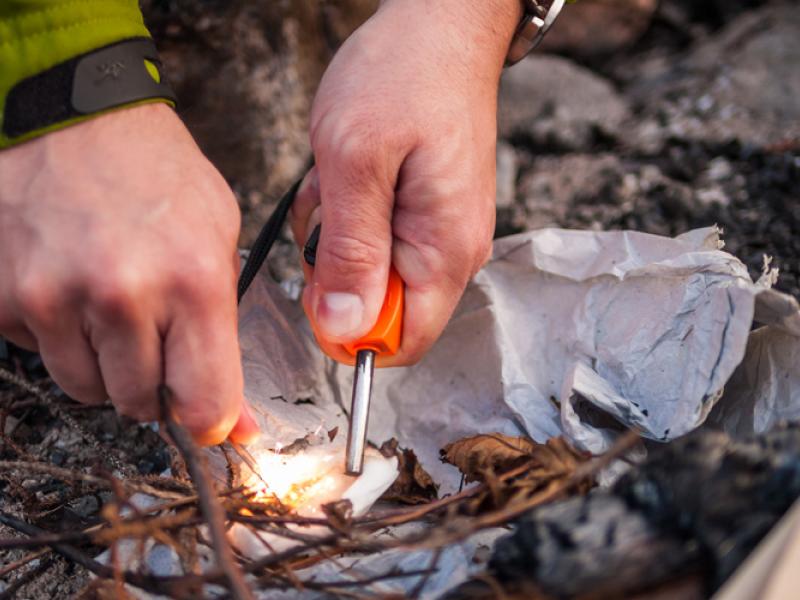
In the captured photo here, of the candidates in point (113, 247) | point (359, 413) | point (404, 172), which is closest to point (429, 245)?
point (404, 172)

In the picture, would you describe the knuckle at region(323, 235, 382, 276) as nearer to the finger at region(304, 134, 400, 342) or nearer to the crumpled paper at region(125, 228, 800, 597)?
the finger at region(304, 134, 400, 342)

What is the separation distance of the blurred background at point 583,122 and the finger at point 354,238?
602 mm

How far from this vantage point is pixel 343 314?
3.70 ft

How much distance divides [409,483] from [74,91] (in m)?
0.73

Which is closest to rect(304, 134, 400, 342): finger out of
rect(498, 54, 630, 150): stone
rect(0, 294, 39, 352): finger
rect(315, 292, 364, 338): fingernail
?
rect(315, 292, 364, 338): fingernail

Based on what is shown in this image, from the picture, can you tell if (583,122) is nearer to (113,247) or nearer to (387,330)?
(387,330)

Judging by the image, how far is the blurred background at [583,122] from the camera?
6.09ft

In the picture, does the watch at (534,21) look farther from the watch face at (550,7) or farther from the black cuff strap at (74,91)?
the black cuff strap at (74,91)

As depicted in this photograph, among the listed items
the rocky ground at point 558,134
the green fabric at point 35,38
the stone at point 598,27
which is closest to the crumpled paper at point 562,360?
the rocky ground at point 558,134

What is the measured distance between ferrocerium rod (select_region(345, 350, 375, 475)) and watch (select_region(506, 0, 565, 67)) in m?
0.72

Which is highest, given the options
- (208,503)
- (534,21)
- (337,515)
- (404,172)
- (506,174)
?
(534,21)

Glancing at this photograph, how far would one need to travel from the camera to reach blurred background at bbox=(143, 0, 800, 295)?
186cm

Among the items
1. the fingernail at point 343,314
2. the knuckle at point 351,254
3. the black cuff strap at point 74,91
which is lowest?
the fingernail at point 343,314

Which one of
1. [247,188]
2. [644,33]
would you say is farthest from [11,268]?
[644,33]
